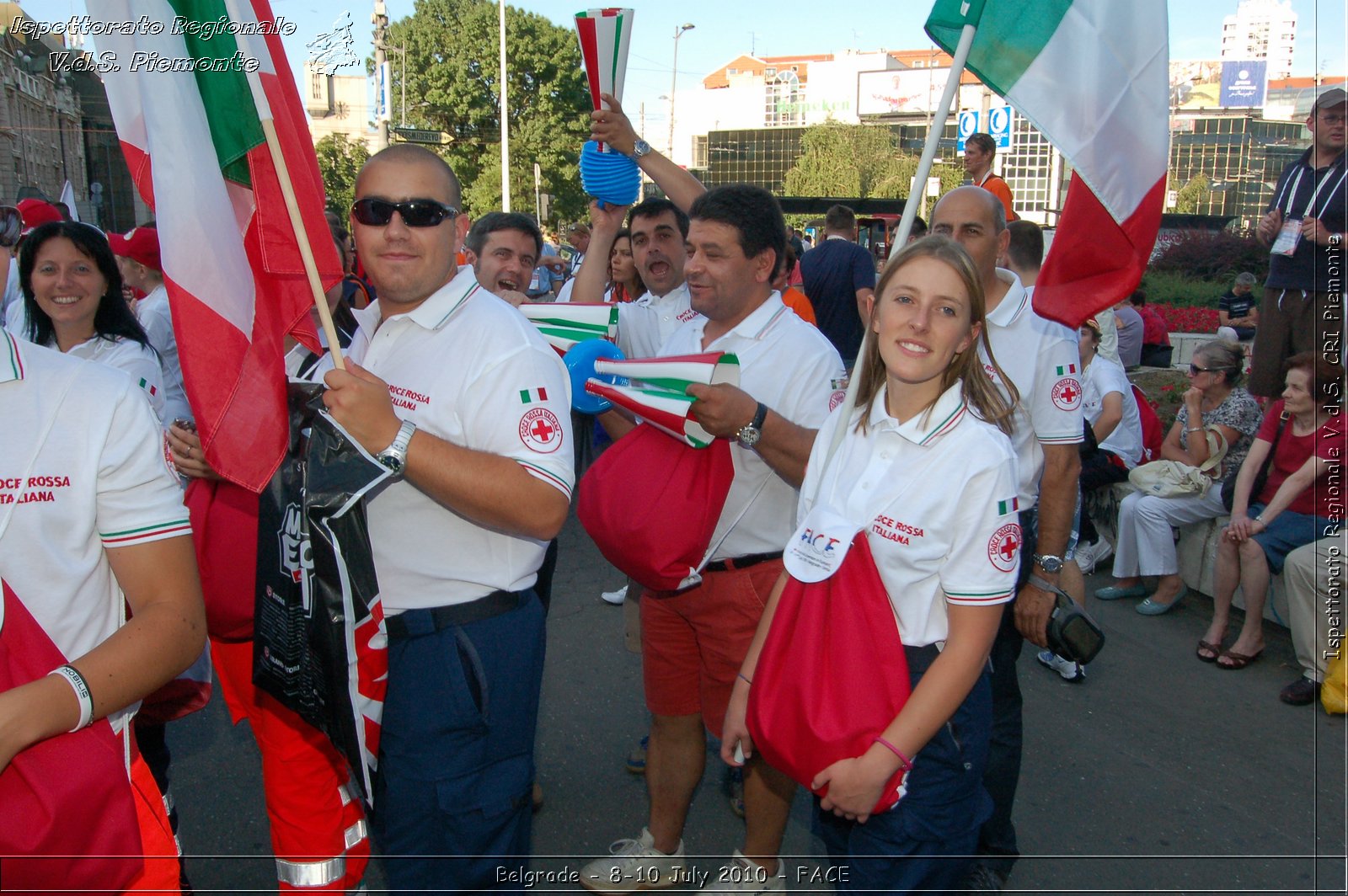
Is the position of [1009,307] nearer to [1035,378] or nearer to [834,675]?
[1035,378]

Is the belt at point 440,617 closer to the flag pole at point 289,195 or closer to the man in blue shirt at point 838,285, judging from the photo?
the flag pole at point 289,195

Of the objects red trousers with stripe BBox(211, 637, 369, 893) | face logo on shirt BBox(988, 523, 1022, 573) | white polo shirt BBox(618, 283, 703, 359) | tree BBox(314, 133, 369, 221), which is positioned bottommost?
red trousers with stripe BBox(211, 637, 369, 893)

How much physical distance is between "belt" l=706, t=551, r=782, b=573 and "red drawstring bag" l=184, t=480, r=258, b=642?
4.62 ft

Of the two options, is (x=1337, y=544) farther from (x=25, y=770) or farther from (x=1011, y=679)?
(x=25, y=770)

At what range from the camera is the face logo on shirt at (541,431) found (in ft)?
7.54

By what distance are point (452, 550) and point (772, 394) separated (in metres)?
1.24

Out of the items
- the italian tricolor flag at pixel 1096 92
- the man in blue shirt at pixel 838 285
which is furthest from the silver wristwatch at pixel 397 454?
the man in blue shirt at pixel 838 285

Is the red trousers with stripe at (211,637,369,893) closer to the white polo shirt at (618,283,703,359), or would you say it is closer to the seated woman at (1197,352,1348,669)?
the white polo shirt at (618,283,703,359)

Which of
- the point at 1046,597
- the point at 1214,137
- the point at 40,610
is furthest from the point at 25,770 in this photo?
the point at 1214,137

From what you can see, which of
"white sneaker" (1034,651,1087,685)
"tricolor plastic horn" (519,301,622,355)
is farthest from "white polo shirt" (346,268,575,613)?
"white sneaker" (1034,651,1087,685)

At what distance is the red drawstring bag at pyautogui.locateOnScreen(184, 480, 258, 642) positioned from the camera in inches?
111

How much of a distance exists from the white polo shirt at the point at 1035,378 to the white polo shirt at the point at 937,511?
1.03 metres

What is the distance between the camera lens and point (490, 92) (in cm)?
4594

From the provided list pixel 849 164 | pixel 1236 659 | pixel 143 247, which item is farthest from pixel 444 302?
pixel 849 164
